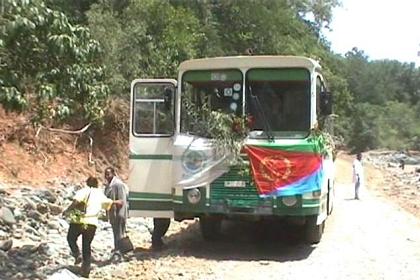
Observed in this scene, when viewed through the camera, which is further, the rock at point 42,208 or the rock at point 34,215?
the rock at point 42,208

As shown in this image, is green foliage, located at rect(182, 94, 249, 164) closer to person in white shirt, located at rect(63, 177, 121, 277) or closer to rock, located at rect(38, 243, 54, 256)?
person in white shirt, located at rect(63, 177, 121, 277)

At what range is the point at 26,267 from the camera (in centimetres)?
1180

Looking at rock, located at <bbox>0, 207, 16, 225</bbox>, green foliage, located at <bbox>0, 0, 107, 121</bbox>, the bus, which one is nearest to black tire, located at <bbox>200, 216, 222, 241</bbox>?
the bus

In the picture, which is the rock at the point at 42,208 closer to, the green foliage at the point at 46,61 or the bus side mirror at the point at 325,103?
the green foliage at the point at 46,61

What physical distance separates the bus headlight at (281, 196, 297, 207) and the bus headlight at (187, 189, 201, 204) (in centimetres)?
136

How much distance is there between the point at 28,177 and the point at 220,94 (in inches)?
448

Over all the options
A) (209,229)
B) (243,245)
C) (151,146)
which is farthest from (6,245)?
(243,245)

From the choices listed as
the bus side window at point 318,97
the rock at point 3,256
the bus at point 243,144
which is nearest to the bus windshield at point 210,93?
the bus at point 243,144

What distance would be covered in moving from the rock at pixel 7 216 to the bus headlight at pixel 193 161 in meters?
5.40

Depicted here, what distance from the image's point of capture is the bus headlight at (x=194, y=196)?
11.5 metres

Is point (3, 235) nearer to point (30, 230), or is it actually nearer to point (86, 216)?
point (30, 230)

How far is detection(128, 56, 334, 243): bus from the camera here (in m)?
11.3

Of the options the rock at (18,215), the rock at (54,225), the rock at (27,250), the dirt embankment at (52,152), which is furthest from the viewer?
the dirt embankment at (52,152)

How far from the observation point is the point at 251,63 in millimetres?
11570
